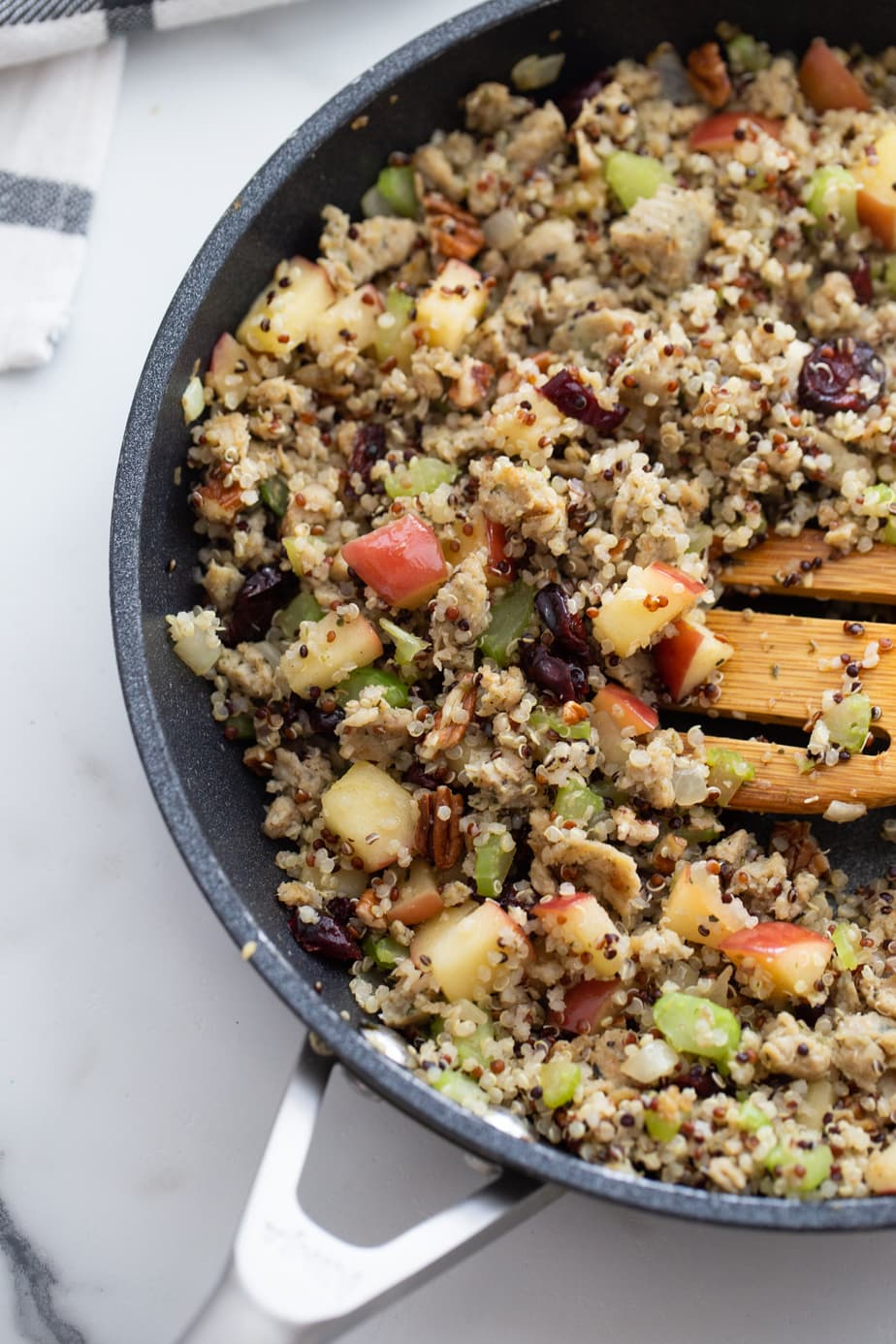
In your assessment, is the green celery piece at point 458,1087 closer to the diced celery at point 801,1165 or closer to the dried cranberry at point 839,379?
the diced celery at point 801,1165

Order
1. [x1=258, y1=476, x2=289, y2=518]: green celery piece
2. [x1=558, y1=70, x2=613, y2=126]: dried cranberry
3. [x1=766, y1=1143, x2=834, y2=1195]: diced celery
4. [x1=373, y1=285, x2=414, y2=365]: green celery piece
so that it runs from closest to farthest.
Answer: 1. [x1=766, y1=1143, x2=834, y2=1195]: diced celery
2. [x1=258, y1=476, x2=289, y2=518]: green celery piece
3. [x1=373, y1=285, x2=414, y2=365]: green celery piece
4. [x1=558, y1=70, x2=613, y2=126]: dried cranberry

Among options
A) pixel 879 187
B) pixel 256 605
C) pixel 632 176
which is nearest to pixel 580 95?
pixel 632 176

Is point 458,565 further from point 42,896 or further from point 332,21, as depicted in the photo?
point 332,21

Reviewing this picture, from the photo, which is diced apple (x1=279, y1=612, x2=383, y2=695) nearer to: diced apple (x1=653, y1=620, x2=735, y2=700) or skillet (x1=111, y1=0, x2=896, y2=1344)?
skillet (x1=111, y1=0, x2=896, y2=1344)

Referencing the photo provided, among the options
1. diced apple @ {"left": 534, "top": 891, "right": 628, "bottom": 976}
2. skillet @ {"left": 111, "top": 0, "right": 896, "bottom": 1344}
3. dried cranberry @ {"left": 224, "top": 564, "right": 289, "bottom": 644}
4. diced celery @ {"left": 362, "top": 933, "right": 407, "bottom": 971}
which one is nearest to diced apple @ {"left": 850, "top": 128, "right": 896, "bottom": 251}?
skillet @ {"left": 111, "top": 0, "right": 896, "bottom": 1344}

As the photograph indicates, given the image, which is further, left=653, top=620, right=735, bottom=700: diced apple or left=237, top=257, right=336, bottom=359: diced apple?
left=237, top=257, right=336, bottom=359: diced apple

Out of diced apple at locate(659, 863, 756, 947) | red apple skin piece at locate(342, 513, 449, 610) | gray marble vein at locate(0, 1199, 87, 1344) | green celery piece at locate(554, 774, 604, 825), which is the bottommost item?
gray marble vein at locate(0, 1199, 87, 1344)
